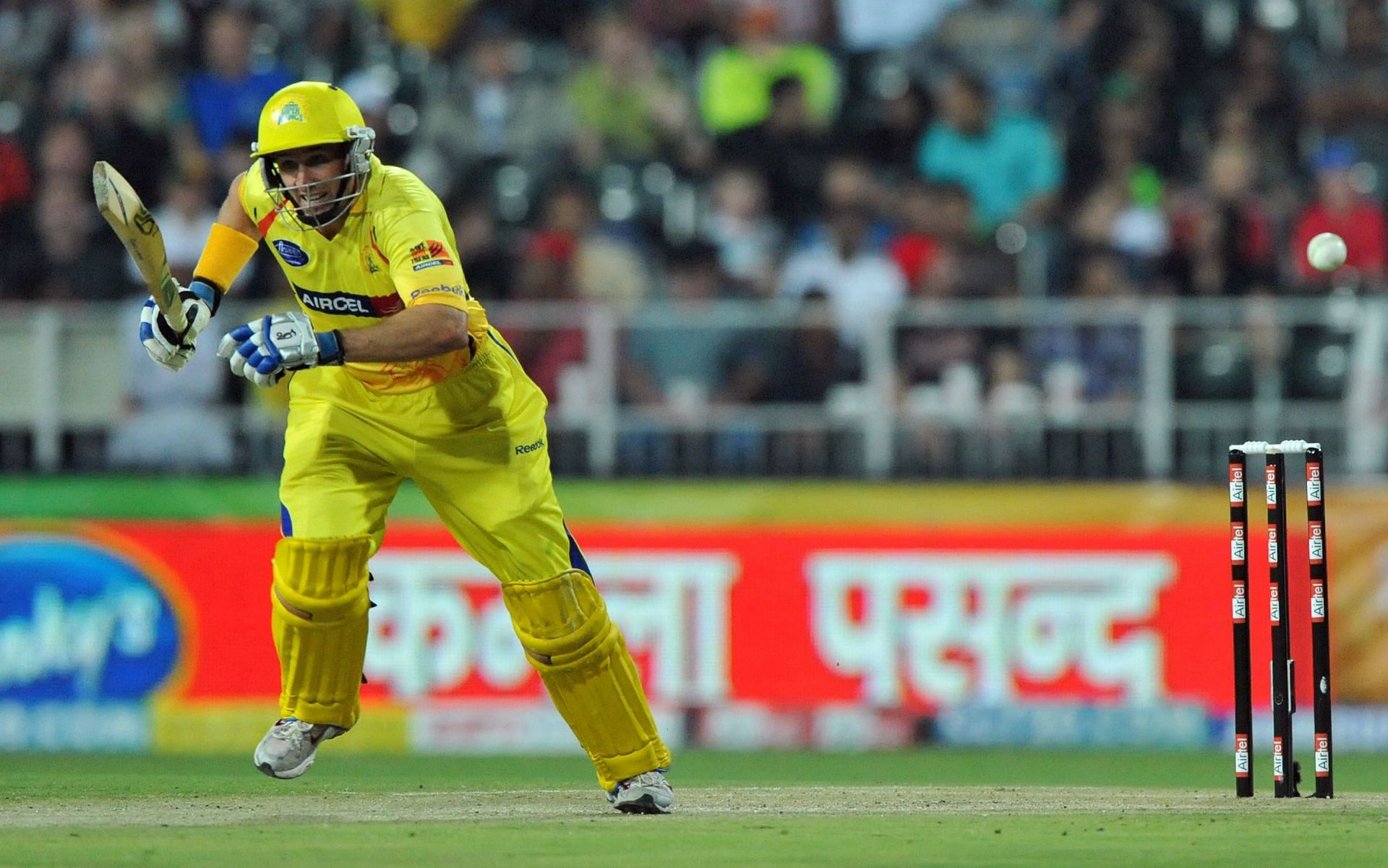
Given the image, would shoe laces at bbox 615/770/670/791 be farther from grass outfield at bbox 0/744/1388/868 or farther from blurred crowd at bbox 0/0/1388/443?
blurred crowd at bbox 0/0/1388/443

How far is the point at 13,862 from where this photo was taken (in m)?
6.29

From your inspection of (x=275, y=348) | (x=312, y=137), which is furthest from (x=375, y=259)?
(x=275, y=348)

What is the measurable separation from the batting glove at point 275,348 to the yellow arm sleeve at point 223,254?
97 centimetres

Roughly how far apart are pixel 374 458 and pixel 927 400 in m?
5.15

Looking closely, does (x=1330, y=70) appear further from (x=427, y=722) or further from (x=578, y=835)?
(x=578, y=835)

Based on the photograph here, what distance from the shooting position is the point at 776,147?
45.8 feet

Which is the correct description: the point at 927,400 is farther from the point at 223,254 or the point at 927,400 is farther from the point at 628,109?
the point at 223,254

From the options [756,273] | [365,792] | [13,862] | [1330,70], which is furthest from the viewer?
[1330,70]

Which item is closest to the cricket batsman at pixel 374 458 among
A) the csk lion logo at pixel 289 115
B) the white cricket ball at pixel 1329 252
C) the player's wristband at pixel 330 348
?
the csk lion logo at pixel 289 115

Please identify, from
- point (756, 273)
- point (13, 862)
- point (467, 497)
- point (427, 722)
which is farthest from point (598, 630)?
point (756, 273)

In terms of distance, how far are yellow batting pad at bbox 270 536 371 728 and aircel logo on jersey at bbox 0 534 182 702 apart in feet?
16.2

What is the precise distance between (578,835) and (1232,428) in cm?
620

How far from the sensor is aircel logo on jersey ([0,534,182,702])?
1248 centimetres

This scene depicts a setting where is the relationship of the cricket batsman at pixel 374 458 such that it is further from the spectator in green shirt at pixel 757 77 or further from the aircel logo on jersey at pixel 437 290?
the spectator in green shirt at pixel 757 77
